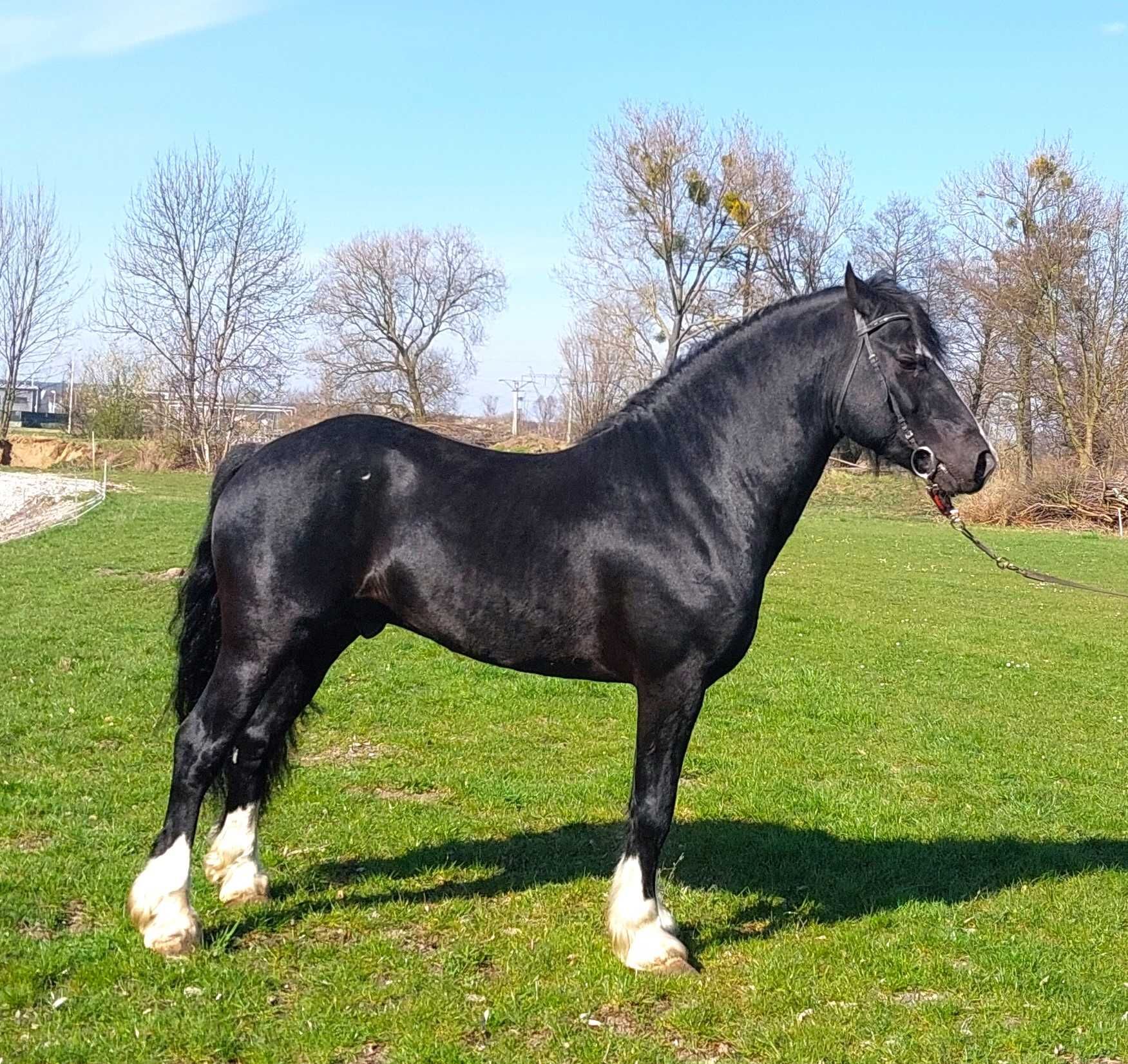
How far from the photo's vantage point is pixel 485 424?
47.2 m

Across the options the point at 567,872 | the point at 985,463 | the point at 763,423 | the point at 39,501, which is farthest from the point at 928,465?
the point at 39,501

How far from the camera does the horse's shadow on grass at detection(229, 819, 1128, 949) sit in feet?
15.6

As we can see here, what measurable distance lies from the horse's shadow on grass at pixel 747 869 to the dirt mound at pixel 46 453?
1631 inches

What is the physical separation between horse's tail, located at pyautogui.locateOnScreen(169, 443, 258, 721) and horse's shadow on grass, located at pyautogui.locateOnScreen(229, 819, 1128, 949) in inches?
39.1

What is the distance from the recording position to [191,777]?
420 centimetres

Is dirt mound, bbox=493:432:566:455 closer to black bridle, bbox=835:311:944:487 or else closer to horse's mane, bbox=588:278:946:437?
horse's mane, bbox=588:278:946:437

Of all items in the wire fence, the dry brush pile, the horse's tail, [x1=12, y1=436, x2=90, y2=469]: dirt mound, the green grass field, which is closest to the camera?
the green grass field

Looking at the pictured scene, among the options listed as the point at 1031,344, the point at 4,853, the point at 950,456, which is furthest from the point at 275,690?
the point at 1031,344

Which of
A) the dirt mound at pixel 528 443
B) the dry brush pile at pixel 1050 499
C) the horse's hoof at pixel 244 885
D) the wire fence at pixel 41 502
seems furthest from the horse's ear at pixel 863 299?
the dirt mound at pixel 528 443

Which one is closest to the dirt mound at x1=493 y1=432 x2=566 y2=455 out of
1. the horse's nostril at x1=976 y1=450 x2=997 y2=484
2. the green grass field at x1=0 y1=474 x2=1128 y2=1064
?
the green grass field at x1=0 y1=474 x2=1128 y2=1064

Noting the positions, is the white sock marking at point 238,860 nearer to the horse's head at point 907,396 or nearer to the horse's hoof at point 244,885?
the horse's hoof at point 244,885

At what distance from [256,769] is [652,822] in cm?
186

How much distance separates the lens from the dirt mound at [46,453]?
42.3m

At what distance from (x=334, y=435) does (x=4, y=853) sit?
2.55 meters
